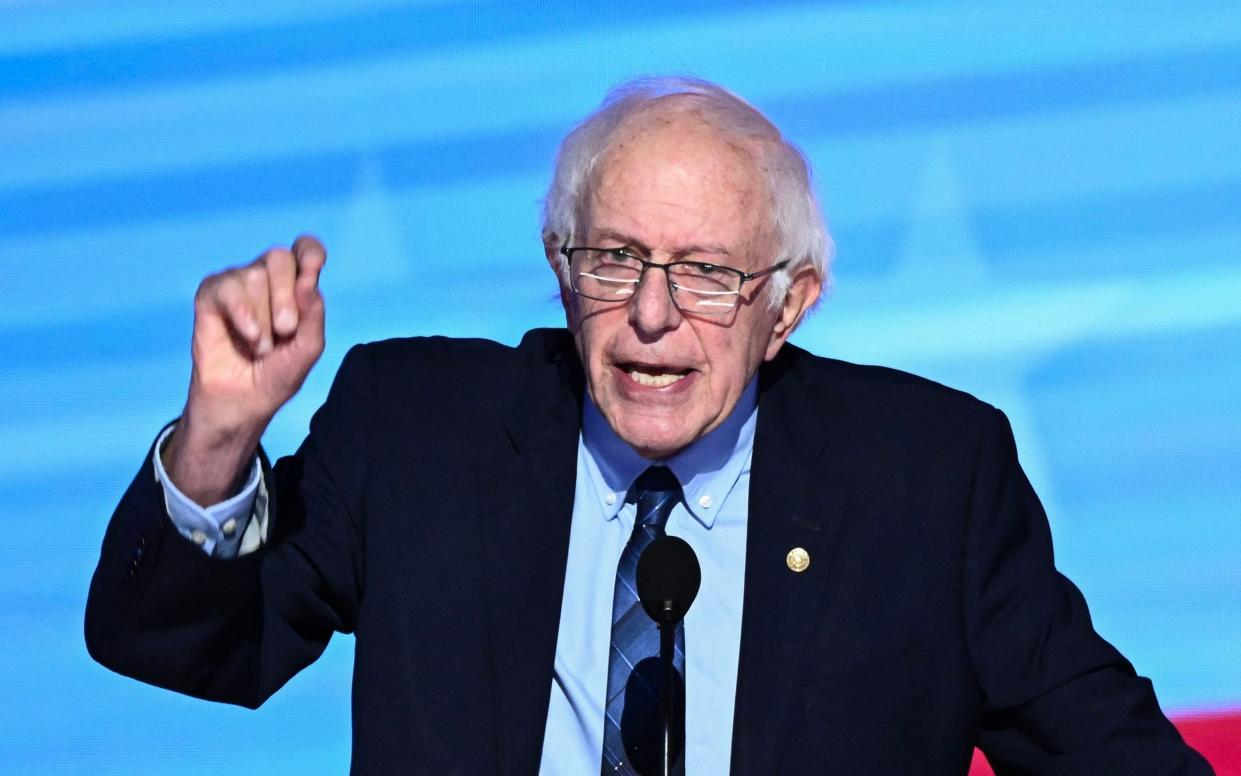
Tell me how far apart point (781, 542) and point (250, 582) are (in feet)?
2.20

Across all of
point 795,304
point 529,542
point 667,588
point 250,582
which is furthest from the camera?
point 795,304

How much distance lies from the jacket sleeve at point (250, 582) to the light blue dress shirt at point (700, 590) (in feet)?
0.93

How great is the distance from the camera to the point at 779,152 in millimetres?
2373

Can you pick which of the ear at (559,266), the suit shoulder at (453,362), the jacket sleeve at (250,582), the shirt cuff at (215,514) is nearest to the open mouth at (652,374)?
the ear at (559,266)

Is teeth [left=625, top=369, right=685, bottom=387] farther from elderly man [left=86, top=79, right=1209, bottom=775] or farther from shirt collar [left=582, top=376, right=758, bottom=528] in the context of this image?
shirt collar [left=582, top=376, right=758, bottom=528]

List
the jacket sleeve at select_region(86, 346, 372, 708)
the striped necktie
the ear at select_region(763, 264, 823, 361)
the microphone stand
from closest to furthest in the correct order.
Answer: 1. the microphone stand
2. the jacket sleeve at select_region(86, 346, 372, 708)
3. the striped necktie
4. the ear at select_region(763, 264, 823, 361)

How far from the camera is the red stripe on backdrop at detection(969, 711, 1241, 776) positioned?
304cm

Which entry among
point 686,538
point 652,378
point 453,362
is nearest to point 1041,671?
point 686,538

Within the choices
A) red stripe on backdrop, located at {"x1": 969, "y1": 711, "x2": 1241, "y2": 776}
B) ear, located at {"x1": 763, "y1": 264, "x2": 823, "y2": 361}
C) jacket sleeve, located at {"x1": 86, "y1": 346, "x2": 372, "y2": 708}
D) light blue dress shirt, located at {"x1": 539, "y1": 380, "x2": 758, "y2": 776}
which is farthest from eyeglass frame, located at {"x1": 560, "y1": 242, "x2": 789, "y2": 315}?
red stripe on backdrop, located at {"x1": 969, "y1": 711, "x2": 1241, "y2": 776}

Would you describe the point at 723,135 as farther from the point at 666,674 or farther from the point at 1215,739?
the point at 1215,739

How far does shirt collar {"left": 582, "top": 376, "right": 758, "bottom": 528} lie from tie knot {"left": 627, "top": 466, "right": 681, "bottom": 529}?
0.01 metres

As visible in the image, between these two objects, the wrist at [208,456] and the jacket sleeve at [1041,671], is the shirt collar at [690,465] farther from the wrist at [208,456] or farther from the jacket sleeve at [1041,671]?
the wrist at [208,456]

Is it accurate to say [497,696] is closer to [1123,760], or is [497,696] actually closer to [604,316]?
[604,316]

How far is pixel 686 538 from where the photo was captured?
Answer: 2.39m
